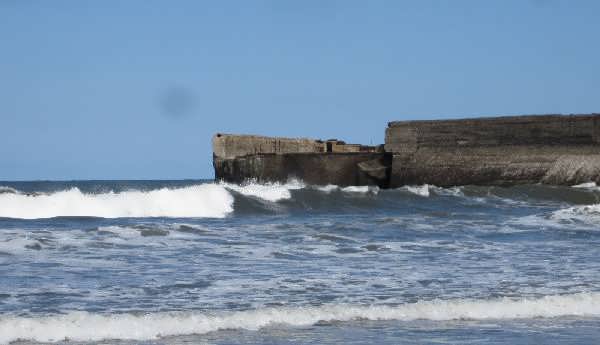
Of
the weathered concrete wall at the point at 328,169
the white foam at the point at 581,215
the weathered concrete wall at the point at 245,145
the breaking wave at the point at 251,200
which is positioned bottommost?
the white foam at the point at 581,215

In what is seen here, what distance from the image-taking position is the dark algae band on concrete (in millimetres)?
20469

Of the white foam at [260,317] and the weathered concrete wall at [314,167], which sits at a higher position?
the weathered concrete wall at [314,167]

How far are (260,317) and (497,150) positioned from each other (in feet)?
53.1

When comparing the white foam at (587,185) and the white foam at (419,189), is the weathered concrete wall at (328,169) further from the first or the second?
the white foam at (587,185)

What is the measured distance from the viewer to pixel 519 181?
2089cm

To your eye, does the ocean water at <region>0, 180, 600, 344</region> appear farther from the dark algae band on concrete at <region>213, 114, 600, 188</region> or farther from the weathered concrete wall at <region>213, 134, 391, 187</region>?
the weathered concrete wall at <region>213, 134, 391, 187</region>

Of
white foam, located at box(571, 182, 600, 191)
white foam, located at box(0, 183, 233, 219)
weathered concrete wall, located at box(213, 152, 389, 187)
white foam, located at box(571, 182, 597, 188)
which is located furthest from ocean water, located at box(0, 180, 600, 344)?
weathered concrete wall, located at box(213, 152, 389, 187)

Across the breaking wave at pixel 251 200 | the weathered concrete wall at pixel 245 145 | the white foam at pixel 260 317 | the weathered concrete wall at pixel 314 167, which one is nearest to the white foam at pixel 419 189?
the breaking wave at pixel 251 200

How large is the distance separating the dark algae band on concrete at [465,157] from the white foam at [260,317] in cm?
1467

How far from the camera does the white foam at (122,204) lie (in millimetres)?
14930

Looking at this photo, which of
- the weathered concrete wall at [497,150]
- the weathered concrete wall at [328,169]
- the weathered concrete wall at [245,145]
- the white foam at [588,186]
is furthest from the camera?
the weathered concrete wall at [245,145]

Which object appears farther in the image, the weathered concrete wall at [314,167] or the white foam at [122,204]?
the weathered concrete wall at [314,167]

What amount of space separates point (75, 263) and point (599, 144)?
14.8 metres

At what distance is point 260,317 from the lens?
18.2 feet
